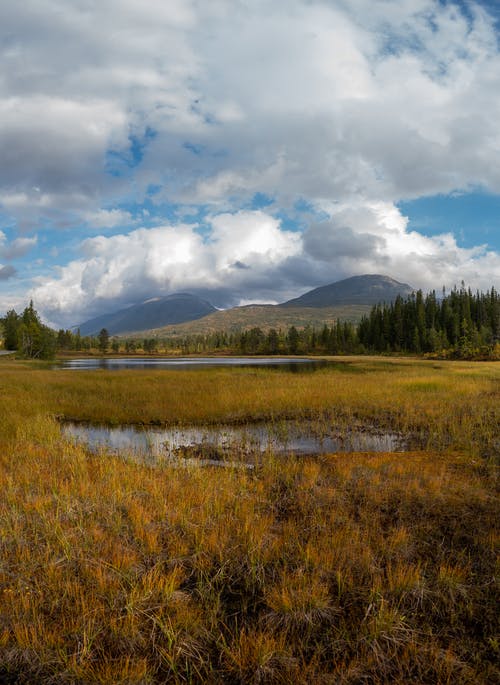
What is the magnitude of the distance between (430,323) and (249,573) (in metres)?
130

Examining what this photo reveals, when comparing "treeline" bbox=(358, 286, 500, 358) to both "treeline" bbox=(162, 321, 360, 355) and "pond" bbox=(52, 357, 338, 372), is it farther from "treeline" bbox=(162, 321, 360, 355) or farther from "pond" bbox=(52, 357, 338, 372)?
"pond" bbox=(52, 357, 338, 372)

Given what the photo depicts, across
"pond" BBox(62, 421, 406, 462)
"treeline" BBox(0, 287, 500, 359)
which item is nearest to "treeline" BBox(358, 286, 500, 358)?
"treeline" BBox(0, 287, 500, 359)

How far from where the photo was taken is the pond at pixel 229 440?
14.0 meters

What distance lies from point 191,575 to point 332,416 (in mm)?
15699

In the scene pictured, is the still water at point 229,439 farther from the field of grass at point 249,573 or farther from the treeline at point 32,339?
the treeline at point 32,339

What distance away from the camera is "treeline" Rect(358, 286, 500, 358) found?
10575 cm

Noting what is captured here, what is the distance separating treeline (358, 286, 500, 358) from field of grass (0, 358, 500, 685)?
101773mm

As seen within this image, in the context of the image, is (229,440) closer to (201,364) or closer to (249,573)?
(249,573)

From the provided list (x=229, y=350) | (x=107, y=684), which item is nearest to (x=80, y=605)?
(x=107, y=684)

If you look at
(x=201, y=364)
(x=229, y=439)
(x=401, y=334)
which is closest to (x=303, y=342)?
(x=401, y=334)

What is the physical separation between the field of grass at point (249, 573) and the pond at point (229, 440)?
8.94 ft

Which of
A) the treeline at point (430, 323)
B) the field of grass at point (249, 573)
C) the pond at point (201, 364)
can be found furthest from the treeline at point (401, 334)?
the field of grass at point (249, 573)

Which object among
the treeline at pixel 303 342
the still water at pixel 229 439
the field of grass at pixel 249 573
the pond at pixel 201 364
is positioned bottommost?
the still water at pixel 229 439

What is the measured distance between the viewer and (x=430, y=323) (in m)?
121
